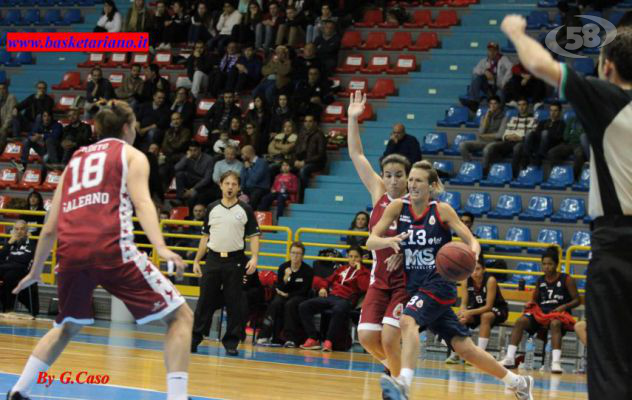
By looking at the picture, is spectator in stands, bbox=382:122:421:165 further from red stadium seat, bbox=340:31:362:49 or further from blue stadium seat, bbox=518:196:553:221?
red stadium seat, bbox=340:31:362:49

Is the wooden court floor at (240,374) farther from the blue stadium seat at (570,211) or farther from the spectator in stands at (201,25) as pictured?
the spectator in stands at (201,25)

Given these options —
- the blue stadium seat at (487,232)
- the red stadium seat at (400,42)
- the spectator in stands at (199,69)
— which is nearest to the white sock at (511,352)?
the blue stadium seat at (487,232)

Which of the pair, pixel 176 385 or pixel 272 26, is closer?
pixel 176 385

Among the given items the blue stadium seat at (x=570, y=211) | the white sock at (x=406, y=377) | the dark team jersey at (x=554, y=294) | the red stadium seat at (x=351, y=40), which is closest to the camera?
the white sock at (x=406, y=377)

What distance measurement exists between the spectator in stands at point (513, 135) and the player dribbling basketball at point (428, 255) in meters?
8.50

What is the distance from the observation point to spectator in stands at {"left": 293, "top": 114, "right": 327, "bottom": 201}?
630 inches

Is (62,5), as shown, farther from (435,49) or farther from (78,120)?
(435,49)

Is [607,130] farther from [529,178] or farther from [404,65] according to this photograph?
[404,65]

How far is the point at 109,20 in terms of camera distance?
20969 millimetres

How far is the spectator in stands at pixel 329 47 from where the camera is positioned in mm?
18062

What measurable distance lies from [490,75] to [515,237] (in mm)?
3396

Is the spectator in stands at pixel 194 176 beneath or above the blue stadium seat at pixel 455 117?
beneath

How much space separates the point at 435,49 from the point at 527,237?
5.51 metres

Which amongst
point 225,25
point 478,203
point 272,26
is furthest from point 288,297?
point 225,25
